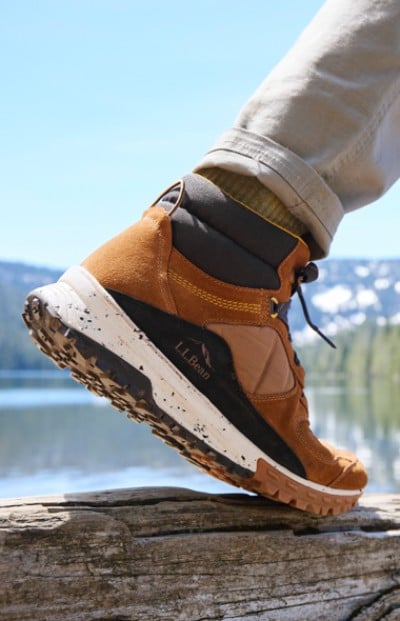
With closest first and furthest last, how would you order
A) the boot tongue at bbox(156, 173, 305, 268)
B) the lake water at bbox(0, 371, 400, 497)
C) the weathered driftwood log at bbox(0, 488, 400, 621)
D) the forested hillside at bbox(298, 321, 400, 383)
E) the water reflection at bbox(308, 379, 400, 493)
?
the weathered driftwood log at bbox(0, 488, 400, 621) < the boot tongue at bbox(156, 173, 305, 268) < the lake water at bbox(0, 371, 400, 497) < the water reflection at bbox(308, 379, 400, 493) < the forested hillside at bbox(298, 321, 400, 383)

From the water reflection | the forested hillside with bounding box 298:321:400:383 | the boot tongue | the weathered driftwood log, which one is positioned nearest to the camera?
the weathered driftwood log

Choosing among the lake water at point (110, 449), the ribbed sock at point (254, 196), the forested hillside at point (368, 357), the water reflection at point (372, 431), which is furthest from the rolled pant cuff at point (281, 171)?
the forested hillside at point (368, 357)

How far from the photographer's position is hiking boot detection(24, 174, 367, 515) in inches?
82.9

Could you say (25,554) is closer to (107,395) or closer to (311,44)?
(107,395)

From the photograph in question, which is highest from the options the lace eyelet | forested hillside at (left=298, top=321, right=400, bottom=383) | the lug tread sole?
the lace eyelet

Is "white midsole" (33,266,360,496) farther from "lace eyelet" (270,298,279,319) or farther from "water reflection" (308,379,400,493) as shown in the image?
"water reflection" (308,379,400,493)

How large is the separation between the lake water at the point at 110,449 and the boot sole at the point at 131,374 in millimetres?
11187

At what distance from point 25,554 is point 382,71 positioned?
64.3 inches

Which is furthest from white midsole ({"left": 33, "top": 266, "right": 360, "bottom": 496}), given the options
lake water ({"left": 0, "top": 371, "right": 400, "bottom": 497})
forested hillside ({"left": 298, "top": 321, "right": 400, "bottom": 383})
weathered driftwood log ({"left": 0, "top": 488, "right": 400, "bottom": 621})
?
forested hillside ({"left": 298, "top": 321, "right": 400, "bottom": 383})

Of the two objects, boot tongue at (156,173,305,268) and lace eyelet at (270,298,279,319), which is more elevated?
boot tongue at (156,173,305,268)

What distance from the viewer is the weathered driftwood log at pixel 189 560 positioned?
2.04 metres

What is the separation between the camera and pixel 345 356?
14175cm

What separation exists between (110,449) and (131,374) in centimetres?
4826

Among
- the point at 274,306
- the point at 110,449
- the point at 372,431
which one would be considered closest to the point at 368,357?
the point at 372,431
